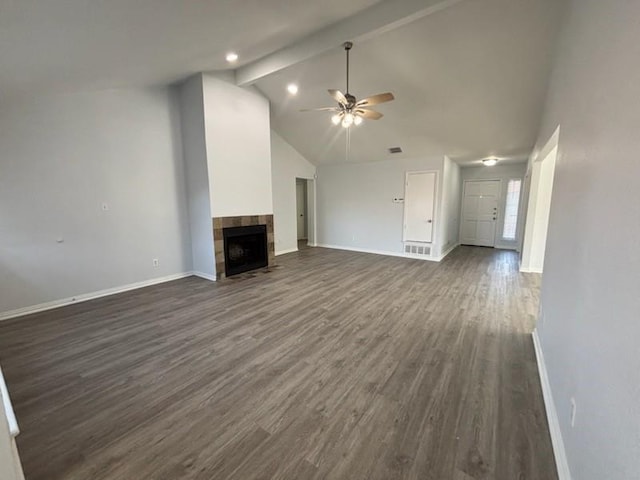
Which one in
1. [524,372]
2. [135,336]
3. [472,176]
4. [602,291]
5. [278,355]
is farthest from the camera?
[472,176]

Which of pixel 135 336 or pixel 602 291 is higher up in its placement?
pixel 602 291

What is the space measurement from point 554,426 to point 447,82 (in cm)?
429

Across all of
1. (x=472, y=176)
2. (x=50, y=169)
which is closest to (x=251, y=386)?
(x=50, y=169)

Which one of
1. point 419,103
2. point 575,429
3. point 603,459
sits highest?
point 419,103

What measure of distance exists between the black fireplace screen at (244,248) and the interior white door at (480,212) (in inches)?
261

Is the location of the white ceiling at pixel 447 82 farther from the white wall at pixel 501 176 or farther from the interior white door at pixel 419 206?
the white wall at pixel 501 176

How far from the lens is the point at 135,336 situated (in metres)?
2.98

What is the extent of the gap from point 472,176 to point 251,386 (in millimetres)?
8829

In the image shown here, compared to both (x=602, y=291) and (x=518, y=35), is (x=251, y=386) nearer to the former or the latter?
(x=602, y=291)

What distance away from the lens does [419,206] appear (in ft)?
21.9

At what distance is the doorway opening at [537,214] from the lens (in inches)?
208

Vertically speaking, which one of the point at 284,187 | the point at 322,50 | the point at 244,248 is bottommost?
the point at 244,248

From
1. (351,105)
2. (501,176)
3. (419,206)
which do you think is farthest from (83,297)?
(501,176)

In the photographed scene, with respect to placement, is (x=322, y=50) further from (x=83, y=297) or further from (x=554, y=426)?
(x=83, y=297)
